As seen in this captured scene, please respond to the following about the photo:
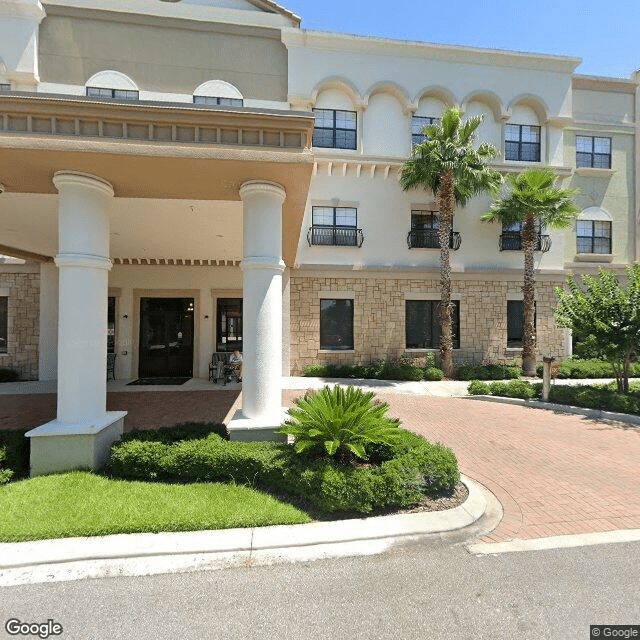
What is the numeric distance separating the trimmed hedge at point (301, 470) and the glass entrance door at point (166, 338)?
30.2 ft

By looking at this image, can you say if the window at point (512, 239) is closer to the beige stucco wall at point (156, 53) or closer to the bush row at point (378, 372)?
the bush row at point (378, 372)

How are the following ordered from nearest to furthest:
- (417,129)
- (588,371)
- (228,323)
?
(228,323) < (588,371) < (417,129)

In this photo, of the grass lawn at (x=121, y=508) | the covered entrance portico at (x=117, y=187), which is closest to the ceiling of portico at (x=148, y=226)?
the covered entrance portico at (x=117, y=187)

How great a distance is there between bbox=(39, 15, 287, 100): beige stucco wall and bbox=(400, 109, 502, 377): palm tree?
23.0 feet

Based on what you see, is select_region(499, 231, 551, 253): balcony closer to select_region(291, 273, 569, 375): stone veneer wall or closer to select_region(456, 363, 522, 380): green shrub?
select_region(291, 273, 569, 375): stone veneer wall

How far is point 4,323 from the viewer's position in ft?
42.2

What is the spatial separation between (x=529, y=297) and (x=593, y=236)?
6.23 metres

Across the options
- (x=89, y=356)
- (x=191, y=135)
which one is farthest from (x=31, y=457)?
Answer: (x=191, y=135)

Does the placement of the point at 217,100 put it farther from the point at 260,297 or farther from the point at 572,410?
the point at 572,410

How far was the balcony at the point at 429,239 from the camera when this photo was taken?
1514 centimetres

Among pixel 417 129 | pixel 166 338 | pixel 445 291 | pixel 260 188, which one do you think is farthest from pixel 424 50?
pixel 166 338

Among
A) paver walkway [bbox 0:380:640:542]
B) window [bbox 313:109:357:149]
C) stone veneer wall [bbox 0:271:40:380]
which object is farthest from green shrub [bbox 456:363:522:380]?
Answer: stone veneer wall [bbox 0:271:40:380]

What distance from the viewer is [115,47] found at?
1282 centimetres

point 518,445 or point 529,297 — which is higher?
point 529,297
